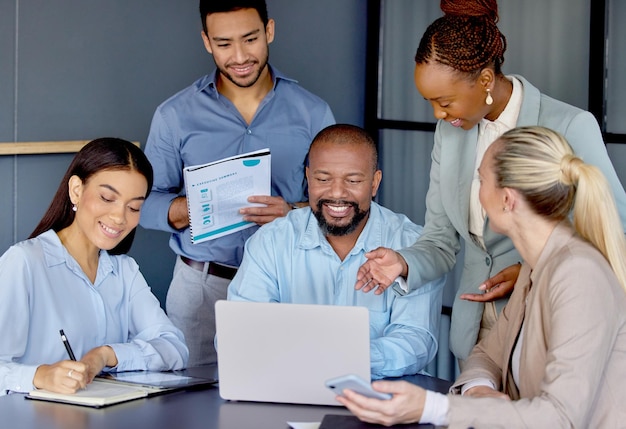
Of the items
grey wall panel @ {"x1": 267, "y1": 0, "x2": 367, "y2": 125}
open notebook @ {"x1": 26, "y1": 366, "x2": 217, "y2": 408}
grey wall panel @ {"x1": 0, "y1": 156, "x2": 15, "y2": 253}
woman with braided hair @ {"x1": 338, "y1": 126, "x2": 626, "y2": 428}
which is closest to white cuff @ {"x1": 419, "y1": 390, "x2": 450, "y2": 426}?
woman with braided hair @ {"x1": 338, "y1": 126, "x2": 626, "y2": 428}

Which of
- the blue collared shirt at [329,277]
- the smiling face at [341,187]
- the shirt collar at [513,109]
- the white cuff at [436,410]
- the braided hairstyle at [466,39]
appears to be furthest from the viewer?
the smiling face at [341,187]

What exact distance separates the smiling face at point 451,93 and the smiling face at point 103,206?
36.1 inches

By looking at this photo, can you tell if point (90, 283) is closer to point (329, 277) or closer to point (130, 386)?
point (130, 386)

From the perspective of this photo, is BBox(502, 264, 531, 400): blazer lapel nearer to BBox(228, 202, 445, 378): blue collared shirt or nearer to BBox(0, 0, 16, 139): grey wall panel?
BBox(228, 202, 445, 378): blue collared shirt

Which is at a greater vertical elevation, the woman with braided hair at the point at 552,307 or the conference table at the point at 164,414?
the woman with braided hair at the point at 552,307

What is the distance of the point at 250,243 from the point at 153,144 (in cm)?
78

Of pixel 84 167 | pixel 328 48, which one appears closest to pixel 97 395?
pixel 84 167

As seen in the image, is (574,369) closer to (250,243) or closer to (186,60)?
(250,243)

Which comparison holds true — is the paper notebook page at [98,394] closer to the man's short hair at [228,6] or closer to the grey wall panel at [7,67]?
the man's short hair at [228,6]

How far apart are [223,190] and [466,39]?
1.06 meters

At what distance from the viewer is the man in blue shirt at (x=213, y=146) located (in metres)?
3.51

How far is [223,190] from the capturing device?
10.8ft

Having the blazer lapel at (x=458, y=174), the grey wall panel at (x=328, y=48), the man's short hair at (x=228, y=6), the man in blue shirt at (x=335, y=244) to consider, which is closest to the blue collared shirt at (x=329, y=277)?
the man in blue shirt at (x=335, y=244)

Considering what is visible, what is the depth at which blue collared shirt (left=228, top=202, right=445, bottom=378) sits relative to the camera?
2.78 metres
